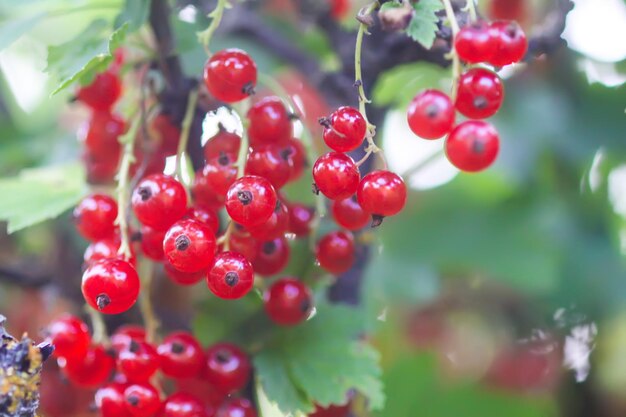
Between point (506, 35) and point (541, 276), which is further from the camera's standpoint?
point (541, 276)

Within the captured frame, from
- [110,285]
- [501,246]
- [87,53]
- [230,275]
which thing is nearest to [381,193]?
[230,275]

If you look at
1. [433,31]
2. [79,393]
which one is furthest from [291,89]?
[433,31]

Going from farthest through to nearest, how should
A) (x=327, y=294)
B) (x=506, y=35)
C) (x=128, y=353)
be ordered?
1. (x=327, y=294)
2. (x=128, y=353)
3. (x=506, y=35)

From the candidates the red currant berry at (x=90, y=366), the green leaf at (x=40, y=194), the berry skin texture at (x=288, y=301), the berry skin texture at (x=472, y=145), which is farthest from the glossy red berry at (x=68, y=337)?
the berry skin texture at (x=472, y=145)

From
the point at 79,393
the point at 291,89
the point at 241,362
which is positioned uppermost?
the point at 241,362

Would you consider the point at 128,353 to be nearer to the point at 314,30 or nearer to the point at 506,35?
the point at 506,35

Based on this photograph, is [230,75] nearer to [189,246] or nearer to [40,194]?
[189,246]
